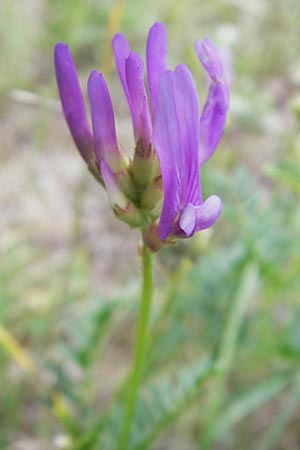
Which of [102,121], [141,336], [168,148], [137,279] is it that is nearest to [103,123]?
[102,121]

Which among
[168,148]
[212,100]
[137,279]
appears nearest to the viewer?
[168,148]

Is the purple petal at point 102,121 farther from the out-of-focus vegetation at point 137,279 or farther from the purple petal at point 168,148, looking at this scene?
the out-of-focus vegetation at point 137,279

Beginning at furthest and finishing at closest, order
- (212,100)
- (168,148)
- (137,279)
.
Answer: (137,279) < (212,100) < (168,148)

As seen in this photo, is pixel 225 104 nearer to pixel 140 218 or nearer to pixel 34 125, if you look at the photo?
pixel 140 218

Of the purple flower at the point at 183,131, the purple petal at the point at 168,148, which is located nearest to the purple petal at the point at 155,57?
the purple flower at the point at 183,131

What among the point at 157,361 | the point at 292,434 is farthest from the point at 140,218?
the point at 292,434

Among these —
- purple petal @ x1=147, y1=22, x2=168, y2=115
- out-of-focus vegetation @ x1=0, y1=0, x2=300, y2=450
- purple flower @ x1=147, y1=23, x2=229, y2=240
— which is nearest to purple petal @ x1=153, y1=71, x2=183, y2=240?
purple flower @ x1=147, y1=23, x2=229, y2=240

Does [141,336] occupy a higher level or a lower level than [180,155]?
lower

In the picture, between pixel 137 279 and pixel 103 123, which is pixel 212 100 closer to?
pixel 103 123
